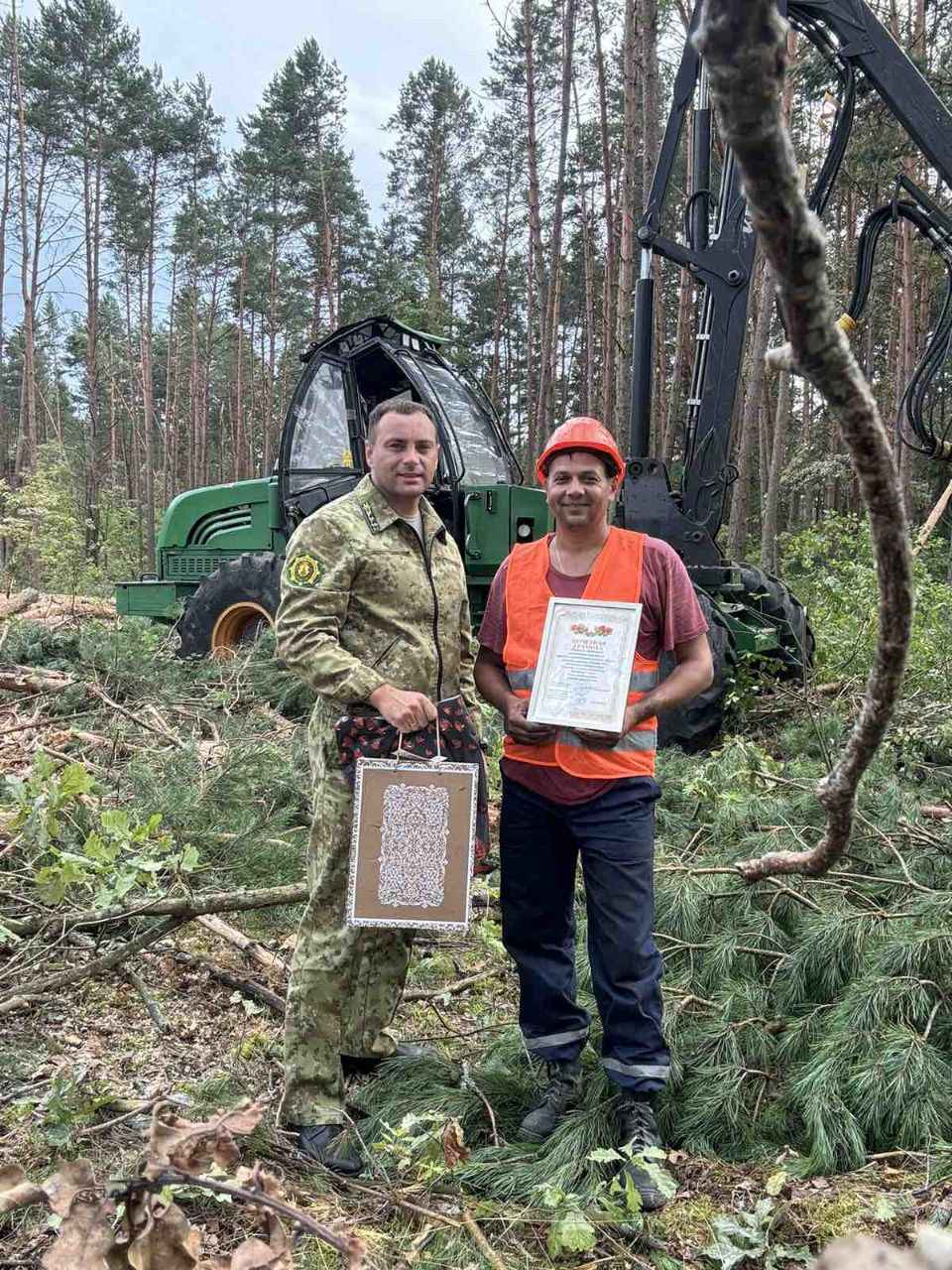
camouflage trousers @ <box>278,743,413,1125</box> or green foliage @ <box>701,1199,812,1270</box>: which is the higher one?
camouflage trousers @ <box>278,743,413,1125</box>

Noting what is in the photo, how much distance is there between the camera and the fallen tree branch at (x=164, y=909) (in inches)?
131

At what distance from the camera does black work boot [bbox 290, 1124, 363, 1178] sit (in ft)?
9.41

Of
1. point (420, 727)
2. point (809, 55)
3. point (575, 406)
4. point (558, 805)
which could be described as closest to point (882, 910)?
point (558, 805)

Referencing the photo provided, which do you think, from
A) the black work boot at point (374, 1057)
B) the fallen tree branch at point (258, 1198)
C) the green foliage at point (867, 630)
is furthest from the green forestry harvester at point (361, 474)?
the fallen tree branch at point (258, 1198)

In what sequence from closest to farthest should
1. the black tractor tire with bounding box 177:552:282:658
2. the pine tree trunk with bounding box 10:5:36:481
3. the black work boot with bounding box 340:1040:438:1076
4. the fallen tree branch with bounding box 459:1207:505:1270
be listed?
the fallen tree branch with bounding box 459:1207:505:1270 → the black work boot with bounding box 340:1040:438:1076 → the black tractor tire with bounding box 177:552:282:658 → the pine tree trunk with bounding box 10:5:36:481

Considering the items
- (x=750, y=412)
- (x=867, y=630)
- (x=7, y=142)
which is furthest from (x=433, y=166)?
(x=867, y=630)

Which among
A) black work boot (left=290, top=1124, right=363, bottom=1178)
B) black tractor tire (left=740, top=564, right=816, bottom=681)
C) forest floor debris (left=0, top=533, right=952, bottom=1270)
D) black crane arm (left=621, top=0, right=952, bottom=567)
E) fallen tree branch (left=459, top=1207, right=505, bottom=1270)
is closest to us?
fallen tree branch (left=459, top=1207, right=505, bottom=1270)

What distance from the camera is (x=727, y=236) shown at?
670 centimetres

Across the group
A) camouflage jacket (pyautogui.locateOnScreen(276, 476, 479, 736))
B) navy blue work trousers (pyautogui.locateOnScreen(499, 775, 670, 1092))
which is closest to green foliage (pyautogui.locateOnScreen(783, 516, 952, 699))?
navy blue work trousers (pyautogui.locateOnScreen(499, 775, 670, 1092))

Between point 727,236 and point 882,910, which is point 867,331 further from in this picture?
point 882,910

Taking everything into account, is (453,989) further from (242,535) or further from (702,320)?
(242,535)

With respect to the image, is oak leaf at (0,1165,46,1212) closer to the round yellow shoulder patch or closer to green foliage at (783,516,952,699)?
the round yellow shoulder patch

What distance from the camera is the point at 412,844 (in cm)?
297

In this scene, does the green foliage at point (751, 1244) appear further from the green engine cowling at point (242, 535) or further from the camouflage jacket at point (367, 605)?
the green engine cowling at point (242, 535)
